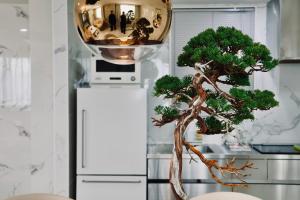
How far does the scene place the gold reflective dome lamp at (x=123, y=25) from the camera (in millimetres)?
994

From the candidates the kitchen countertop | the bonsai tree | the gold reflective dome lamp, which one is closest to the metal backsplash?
the kitchen countertop

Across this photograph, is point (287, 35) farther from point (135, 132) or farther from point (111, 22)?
point (111, 22)

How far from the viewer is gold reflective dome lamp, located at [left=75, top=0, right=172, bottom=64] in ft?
3.26

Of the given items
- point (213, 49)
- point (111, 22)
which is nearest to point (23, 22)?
point (213, 49)

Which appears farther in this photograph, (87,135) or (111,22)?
(87,135)

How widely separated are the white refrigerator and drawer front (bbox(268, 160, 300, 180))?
1.13 m

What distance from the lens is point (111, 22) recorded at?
1.00 metres

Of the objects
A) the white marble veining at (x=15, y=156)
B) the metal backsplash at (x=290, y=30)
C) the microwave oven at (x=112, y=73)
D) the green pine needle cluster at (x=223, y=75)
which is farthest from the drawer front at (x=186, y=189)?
the green pine needle cluster at (x=223, y=75)

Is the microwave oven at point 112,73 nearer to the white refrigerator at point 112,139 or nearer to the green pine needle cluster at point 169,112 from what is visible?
the white refrigerator at point 112,139

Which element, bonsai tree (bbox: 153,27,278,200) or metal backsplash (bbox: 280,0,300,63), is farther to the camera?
metal backsplash (bbox: 280,0,300,63)

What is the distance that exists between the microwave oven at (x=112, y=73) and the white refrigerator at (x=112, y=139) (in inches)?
6.1

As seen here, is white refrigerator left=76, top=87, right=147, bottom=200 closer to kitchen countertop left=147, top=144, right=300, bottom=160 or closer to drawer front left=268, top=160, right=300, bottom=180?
kitchen countertop left=147, top=144, right=300, bottom=160

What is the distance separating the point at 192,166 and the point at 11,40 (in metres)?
2.09

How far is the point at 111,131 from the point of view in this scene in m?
3.83
